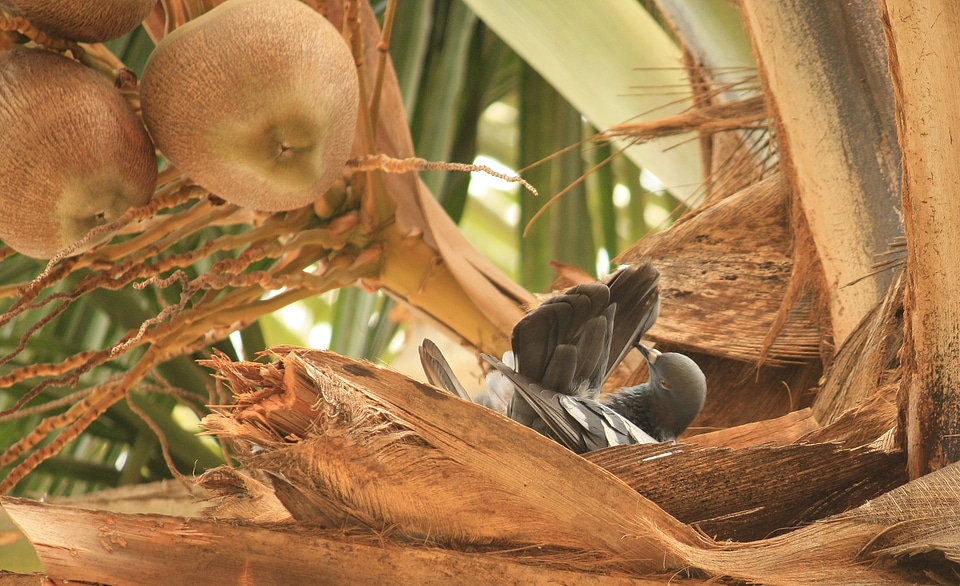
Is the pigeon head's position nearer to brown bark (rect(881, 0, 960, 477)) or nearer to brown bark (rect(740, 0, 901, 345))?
brown bark (rect(740, 0, 901, 345))

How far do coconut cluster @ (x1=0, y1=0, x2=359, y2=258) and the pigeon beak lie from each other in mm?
511

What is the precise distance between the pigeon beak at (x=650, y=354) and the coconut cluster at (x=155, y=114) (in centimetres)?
51

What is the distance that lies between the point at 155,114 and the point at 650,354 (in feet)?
2.08

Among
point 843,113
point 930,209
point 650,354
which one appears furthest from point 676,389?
point 930,209

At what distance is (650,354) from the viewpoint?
1170 millimetres

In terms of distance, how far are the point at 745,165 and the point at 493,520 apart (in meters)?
0.75

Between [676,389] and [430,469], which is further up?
[676,389]

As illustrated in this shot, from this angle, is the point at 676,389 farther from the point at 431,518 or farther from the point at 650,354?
the point at 431,518

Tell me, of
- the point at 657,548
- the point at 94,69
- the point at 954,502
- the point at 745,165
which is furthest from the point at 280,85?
the point at 745,165

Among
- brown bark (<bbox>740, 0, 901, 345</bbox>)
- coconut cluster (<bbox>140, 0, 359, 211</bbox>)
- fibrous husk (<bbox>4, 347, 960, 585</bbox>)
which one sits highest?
brown bark (<bbox>740, 0, 901, 345</bbox>)

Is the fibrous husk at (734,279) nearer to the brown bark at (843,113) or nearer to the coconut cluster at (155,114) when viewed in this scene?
the brown bark at (843,113)

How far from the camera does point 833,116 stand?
3.38 ft

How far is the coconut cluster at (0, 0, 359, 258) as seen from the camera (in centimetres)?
73

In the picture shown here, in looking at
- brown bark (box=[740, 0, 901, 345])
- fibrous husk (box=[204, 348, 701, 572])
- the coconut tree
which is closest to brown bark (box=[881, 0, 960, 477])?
the coconut tree
